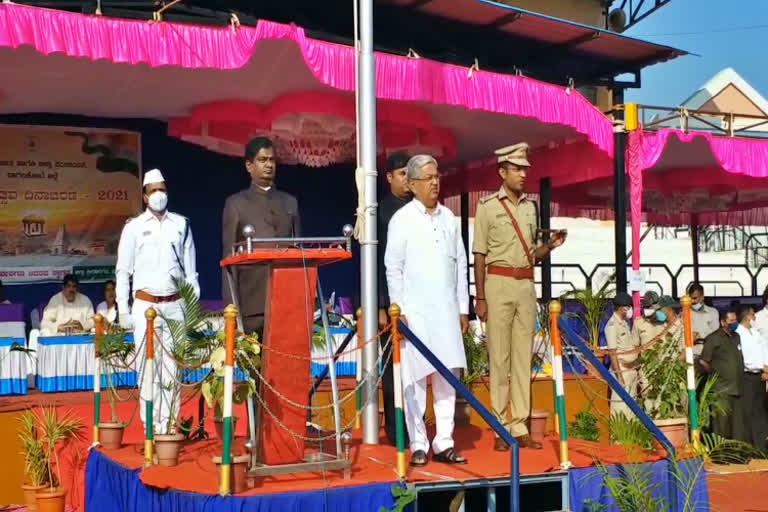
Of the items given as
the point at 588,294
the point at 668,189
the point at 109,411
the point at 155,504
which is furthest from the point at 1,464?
the point at 668,189

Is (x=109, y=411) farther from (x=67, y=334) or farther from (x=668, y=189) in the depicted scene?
(x=668, y=189)

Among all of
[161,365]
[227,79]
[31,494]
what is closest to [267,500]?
[161,365]

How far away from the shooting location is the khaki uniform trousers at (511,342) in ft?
19.6

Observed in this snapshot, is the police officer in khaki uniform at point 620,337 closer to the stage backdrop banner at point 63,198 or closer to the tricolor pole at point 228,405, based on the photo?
the tricolor pole at point 228,405

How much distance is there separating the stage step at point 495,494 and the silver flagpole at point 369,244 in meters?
0.58

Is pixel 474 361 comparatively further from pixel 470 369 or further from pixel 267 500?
pixel 267 500

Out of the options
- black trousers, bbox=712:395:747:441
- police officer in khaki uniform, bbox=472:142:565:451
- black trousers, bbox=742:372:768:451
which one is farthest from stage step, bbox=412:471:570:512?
black trousers, bbox=742:372:768:451

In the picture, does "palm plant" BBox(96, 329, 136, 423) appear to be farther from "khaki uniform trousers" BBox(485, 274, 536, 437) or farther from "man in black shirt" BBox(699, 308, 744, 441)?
"man in black shirt" BBox(699, 308, 744, 441)

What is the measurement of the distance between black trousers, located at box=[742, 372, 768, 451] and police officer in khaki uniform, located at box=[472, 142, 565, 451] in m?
4.89

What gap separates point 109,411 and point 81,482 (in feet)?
4.10

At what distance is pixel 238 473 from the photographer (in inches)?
193

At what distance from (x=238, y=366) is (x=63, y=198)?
24.7 ft

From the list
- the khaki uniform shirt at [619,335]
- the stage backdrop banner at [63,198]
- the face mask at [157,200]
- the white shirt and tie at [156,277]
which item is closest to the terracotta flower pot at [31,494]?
the white shirt and tie at [156,277]

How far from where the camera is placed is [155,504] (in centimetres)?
530
